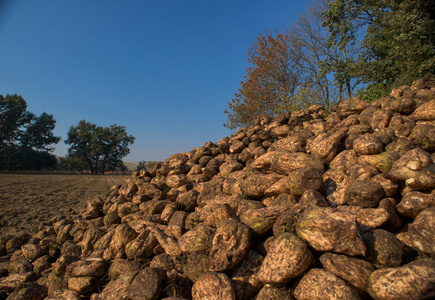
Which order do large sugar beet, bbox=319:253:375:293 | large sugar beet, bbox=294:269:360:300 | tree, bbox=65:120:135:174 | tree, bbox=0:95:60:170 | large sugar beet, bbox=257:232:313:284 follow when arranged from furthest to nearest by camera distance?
tree, bbox=65:120:135:174, tree, bbox=0:95:60:170, large sugar beet, bbox=257:232:313:284, large sugar beet, bbox=319:253:375:293, large sugar beet, bbox=294:269:360:300

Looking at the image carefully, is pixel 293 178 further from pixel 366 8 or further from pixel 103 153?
pixel 103 153

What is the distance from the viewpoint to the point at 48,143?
51312 mm

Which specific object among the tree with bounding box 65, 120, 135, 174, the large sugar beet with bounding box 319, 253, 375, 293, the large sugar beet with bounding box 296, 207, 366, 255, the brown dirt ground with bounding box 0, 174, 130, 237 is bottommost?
the brown dirt ground with bounding box 0, 174, 130, 237

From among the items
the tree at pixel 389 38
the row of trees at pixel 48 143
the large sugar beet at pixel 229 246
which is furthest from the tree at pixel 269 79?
the row of trees at pixel 48 143

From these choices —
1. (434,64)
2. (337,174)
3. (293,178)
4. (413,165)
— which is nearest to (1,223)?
(293,178)

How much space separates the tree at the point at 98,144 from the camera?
5269 cm

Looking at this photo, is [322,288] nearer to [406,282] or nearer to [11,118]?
[406,282]

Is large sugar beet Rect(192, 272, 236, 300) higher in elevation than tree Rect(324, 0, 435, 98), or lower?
lower

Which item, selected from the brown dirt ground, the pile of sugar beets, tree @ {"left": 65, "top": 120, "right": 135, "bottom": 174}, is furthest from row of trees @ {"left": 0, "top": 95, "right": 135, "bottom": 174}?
the pile of sugar beets

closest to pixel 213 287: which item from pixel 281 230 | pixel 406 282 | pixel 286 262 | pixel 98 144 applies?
pixel 286 262

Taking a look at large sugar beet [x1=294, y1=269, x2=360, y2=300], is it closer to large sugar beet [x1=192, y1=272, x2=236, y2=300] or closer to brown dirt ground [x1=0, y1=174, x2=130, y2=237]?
large sugar beet [x1=192, y1=272, x2=236, y2=300]

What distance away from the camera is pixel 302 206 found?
4.05m

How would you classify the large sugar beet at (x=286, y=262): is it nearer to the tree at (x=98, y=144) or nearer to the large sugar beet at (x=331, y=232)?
the large sugar beet at (x=331, y=232)

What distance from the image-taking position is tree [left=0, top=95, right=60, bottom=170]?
41906mm
